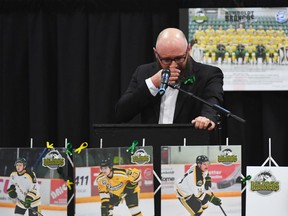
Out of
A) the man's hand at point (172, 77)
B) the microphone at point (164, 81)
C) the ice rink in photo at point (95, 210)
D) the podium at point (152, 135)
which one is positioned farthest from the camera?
the man's hand at point (172, 77)

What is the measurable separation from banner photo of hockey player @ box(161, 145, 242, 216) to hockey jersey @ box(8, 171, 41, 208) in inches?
13.7

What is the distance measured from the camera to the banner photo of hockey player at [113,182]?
1.49 metres

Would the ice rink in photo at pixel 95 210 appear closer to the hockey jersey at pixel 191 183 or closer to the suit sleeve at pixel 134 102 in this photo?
the hockey jersey at pixel 191 183

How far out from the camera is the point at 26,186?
1.53m

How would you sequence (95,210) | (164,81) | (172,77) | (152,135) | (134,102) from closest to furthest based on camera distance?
(95,210), (152,135), (164,81), (172,77), (134,102)

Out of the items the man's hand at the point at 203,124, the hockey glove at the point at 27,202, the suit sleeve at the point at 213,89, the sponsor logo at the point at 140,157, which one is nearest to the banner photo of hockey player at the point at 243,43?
the suit sleeve at the point at 213,89

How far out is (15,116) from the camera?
3.80 m

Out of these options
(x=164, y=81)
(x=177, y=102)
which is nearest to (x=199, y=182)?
(x=164, y=81)

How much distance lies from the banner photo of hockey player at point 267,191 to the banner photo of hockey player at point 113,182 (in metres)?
0.29

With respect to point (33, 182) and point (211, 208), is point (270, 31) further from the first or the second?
point (33, 182)

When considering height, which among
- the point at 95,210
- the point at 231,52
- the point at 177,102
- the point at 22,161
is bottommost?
the point at 95,210

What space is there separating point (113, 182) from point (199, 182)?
0.23m

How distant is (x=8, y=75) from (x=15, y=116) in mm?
286

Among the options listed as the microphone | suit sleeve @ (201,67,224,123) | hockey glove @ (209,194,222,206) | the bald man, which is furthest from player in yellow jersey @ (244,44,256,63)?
hockey glove @ (209,194,222,206)
